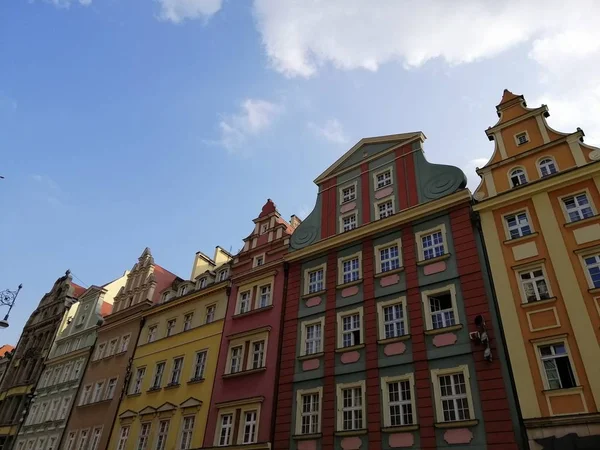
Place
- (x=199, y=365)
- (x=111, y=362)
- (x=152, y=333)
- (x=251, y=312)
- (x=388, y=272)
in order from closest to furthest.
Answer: (x=388, y=272) < (x=251, y=312) < (x=199, y=365) < (x=152, y=333) < (x=111, y=362)

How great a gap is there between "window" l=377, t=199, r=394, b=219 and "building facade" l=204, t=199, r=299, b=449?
19.5 ft

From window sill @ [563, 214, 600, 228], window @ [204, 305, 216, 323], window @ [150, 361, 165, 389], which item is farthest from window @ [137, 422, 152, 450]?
window sill @ [563, 214, 600, 228]

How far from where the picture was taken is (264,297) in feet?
86.8

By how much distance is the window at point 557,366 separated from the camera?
50.2ft

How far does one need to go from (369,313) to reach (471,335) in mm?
4885

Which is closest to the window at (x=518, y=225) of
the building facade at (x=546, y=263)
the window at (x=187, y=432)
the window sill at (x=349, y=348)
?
the building facade at (x=546, y=263)

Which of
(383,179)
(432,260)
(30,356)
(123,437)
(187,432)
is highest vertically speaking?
(383,179)

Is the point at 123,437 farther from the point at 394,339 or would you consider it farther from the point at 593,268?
the point at 593,268

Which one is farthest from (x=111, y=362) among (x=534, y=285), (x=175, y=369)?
(x=534, y=285)

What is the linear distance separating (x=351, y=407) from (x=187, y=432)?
31.3 feet

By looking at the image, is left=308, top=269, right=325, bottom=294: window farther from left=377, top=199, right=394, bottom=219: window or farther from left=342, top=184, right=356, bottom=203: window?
left=342, top=184, right=356, bottom=203: window

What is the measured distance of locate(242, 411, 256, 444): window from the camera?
21.5 metres

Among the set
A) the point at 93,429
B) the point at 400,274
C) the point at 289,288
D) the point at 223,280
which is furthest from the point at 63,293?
the point at 400,274

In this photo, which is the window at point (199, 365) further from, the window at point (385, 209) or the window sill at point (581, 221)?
the window sill at point (581, 221)
